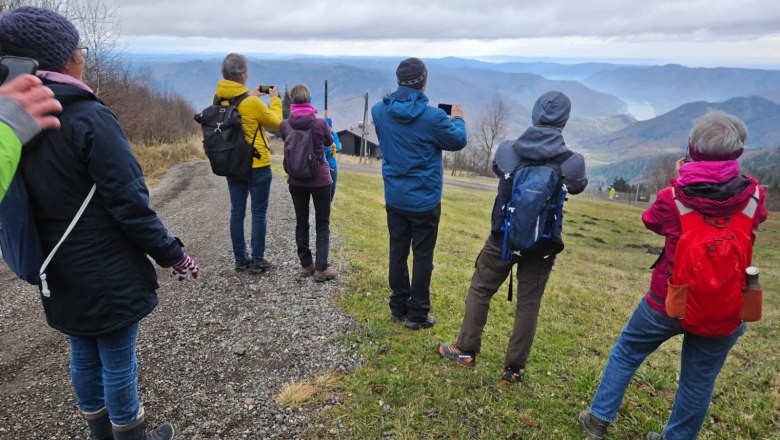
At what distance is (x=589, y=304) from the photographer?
8.67 metres

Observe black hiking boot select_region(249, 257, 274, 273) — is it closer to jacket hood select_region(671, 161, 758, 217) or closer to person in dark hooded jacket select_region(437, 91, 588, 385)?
person in dark hooded jacket select_region(437, 91, 588, 385)

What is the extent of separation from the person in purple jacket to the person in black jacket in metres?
3.08

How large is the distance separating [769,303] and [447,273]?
11735mm

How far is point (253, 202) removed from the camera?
6223 mm

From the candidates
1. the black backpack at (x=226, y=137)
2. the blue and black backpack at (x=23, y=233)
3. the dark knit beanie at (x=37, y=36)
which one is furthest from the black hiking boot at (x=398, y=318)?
the dark knit beanie at (x=37, y=36)

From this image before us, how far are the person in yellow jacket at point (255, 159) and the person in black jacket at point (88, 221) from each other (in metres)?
2.99

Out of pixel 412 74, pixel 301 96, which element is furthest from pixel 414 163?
pixel 301 96

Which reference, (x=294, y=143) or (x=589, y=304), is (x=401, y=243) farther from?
(x=589, y=304)

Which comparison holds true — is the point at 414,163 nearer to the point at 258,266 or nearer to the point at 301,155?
the point at 301,155

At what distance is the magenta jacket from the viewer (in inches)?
113

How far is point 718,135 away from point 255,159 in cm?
490

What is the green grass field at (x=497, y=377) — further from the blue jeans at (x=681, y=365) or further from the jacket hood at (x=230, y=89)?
the jacket hood at (x=230, y=89)

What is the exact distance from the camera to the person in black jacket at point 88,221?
2383 millimetres

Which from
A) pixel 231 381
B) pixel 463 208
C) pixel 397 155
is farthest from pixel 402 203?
pixel 463 208
